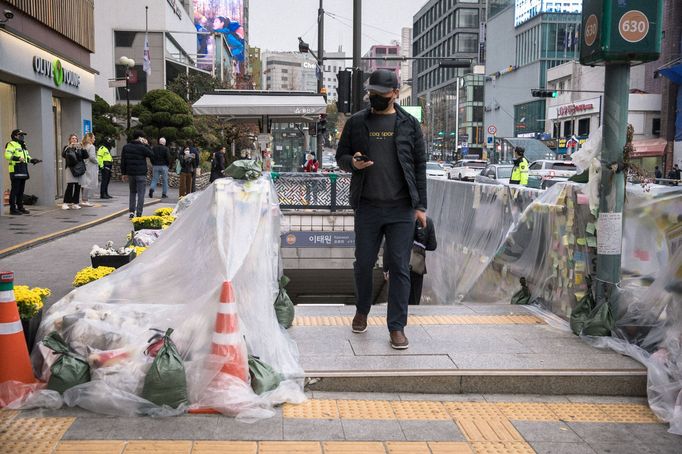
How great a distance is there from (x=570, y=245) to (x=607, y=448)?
2.75 metres

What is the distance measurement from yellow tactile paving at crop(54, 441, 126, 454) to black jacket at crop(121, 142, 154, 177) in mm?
11794

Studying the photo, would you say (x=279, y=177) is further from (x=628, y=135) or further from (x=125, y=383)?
(x=125, y=383)

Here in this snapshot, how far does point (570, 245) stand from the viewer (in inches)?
245

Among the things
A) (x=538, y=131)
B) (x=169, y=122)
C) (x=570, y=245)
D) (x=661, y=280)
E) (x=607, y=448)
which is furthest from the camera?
(x=538, y=131)

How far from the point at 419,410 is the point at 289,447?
956mm

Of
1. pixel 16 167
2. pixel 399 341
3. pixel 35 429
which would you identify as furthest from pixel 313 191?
pixel 35 429

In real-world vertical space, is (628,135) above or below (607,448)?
above

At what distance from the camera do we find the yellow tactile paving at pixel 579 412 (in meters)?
4.17

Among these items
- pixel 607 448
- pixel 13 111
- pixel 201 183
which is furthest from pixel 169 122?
pixel 607 448

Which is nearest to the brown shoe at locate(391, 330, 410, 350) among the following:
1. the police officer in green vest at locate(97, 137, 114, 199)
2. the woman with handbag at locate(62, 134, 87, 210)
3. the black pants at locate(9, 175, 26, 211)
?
the black pants at locate(9, 175, 26, 211)

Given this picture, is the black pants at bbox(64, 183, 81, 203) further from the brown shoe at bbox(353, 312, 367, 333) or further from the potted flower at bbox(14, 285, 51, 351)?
the brown shoe at bbox(353, 312, 367, 333)

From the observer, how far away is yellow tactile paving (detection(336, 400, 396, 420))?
13.4ft

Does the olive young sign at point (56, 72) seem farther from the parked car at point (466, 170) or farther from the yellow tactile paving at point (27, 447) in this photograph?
the parked car at point (466, 170)

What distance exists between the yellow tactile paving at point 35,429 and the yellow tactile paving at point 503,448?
220 cm
